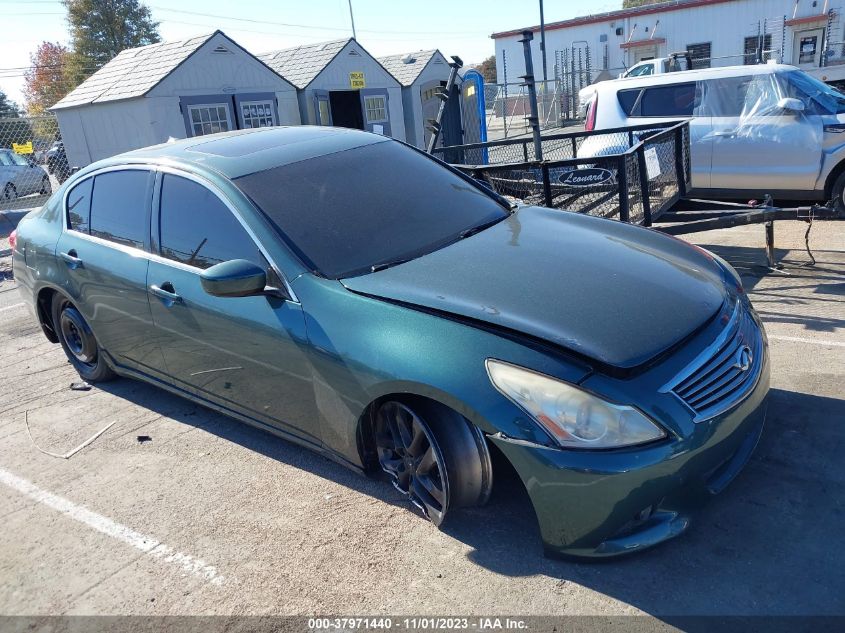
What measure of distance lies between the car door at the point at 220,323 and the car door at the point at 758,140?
6.89m

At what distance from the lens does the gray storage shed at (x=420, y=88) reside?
20266 millimetres

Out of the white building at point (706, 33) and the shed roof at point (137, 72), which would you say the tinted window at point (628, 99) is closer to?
the shed roof at point (137, 72)

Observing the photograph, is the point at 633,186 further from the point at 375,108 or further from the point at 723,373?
the point at 375,108

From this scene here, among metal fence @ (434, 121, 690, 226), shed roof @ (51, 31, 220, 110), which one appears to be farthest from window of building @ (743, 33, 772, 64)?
metal fence @ (434, 121, 690, 226)

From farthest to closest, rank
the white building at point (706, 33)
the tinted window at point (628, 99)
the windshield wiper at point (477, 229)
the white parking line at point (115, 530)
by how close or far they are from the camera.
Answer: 1. the white building at point (706, 33)
2. the tinted window at point (628, 99)
3. the windshield wiper at point (477, 229)
4. the white parking line at point (115, 530)

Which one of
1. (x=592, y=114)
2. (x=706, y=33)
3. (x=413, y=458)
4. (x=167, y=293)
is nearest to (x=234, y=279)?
(x=167, y=293)

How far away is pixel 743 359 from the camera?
9.25 feet

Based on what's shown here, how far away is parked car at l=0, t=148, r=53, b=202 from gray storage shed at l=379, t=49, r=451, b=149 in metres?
10.1

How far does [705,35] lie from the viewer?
38719 mm

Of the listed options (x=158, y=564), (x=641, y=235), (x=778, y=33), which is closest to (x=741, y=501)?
(x=641, y=235)

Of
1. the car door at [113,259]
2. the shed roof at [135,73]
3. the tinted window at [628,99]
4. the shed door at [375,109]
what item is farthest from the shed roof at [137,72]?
the car door at [113,259]

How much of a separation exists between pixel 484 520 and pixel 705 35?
42.5m

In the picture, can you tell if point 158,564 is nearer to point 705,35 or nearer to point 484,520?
point 484,520

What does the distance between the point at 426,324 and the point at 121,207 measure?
2.43 meters
